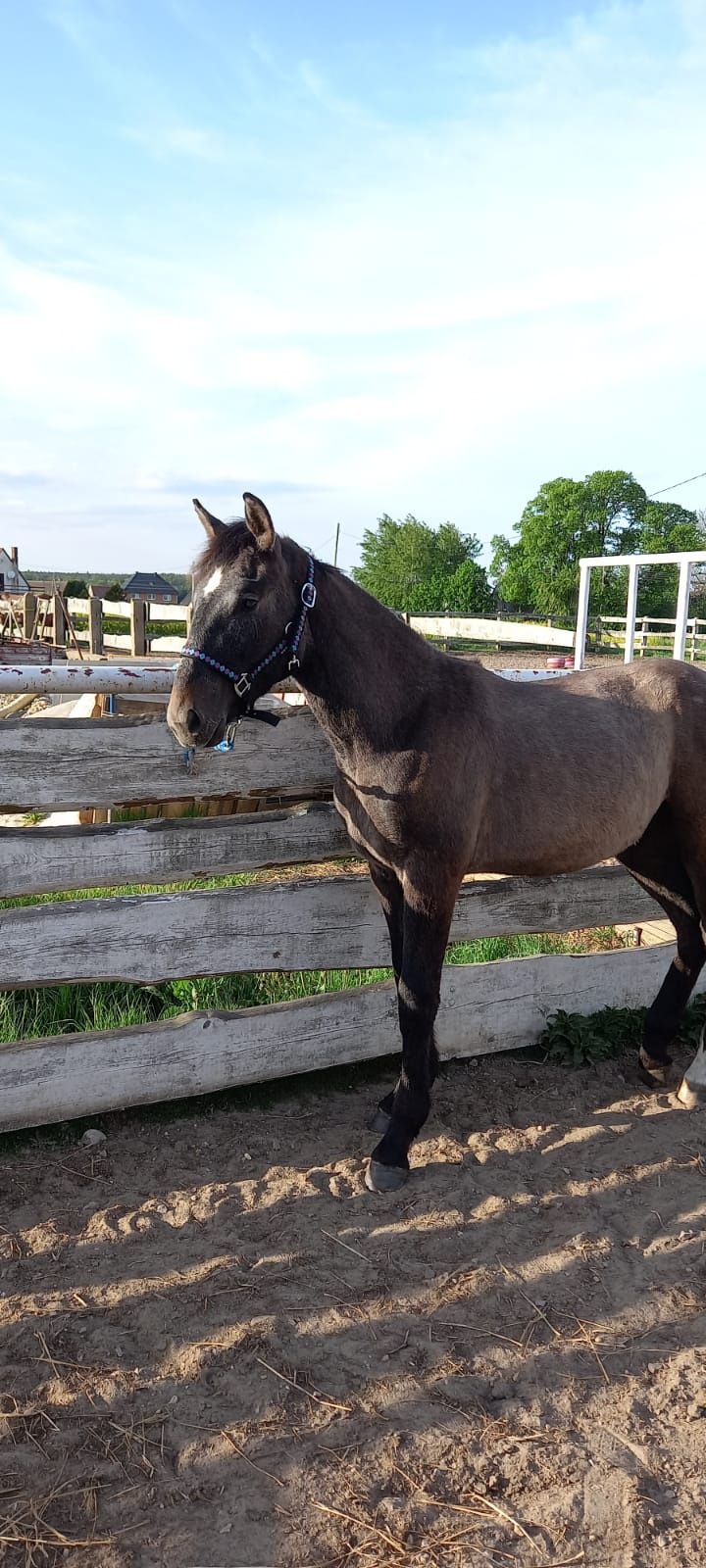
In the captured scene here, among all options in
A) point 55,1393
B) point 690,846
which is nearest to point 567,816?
point 690,846

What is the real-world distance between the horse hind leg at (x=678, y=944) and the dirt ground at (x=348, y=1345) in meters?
0.43

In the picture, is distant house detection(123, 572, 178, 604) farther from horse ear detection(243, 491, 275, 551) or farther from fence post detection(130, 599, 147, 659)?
horse ear detection(243, 491, 275, 551)

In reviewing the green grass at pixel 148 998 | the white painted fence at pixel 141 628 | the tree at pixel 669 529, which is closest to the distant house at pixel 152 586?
the tree at pixel 669 529

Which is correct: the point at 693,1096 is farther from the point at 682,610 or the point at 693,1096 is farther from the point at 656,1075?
the point at 682,610

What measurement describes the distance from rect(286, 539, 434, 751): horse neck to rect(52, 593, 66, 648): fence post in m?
15.6

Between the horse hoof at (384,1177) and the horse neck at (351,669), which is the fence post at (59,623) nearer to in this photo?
the horse neck at (351,669)

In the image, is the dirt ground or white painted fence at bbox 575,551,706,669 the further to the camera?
white painted fence at bbox 575,551,706,669

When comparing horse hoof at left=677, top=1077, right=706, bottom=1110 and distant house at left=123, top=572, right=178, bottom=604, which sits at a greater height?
distant house at left=123, top=572, right=178, bottom=604

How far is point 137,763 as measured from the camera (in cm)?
348

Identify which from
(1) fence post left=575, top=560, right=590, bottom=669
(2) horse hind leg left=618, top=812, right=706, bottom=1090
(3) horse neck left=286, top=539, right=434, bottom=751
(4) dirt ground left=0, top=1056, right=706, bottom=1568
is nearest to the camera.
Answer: (4) dirt ground left=0, top=1056, right=706, bottom=1568

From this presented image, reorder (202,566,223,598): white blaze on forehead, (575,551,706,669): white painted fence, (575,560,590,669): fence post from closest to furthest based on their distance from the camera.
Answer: (202,566,223,598): white blaze on forehead → (575,551,706,669): white painted fence → (575,560,590,669): fence post

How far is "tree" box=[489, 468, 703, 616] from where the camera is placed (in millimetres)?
49688

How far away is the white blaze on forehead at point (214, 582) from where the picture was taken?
9.30 feet

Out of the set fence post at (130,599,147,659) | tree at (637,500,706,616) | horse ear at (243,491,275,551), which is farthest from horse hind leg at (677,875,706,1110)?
tree at (637,500,706,616)
